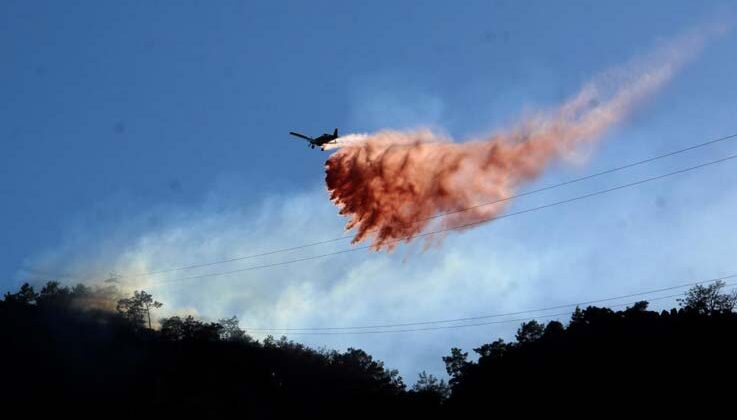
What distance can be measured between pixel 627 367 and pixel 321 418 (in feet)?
161

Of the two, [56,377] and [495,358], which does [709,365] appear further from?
[56,377]

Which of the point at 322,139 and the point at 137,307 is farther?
the point at 137,307

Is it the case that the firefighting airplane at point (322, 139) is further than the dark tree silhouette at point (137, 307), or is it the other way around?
the dark tree silhouette at point (137, 307)

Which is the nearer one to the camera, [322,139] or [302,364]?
[322,139]

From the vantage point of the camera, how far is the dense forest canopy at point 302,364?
94.8 m

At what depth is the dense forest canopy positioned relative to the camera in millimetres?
94812

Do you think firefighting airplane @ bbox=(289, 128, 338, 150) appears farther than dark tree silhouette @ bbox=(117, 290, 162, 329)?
No

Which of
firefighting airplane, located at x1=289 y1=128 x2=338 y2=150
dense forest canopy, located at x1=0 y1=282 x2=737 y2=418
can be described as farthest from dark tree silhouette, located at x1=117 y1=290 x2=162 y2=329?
firefighting airplane, located at x1=289 y1=128 x2=338 y2=150

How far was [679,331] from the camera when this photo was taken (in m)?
98.9

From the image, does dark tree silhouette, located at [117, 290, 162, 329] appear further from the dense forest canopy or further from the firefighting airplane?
the firefighting airplane

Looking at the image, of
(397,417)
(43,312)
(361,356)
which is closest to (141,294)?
(43,312)

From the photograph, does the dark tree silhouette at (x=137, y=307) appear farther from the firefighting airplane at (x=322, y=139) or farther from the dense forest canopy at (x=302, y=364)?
the firefighting airplane at (x=322, y=139)

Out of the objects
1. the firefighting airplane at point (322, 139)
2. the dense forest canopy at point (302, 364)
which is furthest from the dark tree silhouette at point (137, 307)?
the firefighting airplane at point (322, 139)

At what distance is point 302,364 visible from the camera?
496 ft
